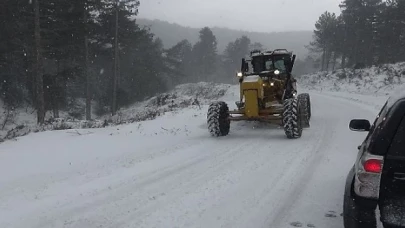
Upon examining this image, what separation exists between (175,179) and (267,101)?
653 cm

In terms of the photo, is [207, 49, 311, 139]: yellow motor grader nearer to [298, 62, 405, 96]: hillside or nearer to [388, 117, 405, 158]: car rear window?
[388, 117, 405, 158]: car rear window

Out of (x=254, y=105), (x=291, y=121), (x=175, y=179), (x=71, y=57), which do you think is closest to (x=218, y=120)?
(x=254, y=105)

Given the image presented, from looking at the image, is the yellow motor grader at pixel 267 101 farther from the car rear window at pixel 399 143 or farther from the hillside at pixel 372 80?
the hillside at pixel 372 80

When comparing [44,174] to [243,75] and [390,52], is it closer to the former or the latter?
[243,75]

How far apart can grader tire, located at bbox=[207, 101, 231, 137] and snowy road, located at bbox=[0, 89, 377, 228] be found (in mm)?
329

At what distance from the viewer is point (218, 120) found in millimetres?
10469

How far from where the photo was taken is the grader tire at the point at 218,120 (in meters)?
10.4

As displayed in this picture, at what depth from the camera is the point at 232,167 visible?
7191mm

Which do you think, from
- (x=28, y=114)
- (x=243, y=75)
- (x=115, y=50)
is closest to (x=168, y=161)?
(x=243, y=75)

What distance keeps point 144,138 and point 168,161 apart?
2926 millimetres

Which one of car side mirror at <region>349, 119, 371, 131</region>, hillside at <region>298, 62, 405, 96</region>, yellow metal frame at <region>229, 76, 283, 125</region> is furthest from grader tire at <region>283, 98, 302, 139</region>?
hillside at <region>298, 62, 405, 96</region>

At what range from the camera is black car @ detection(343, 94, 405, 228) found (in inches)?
119

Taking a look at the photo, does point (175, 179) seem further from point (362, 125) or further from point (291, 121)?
point (291, 121)

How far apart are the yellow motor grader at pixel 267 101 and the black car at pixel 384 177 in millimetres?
6568
